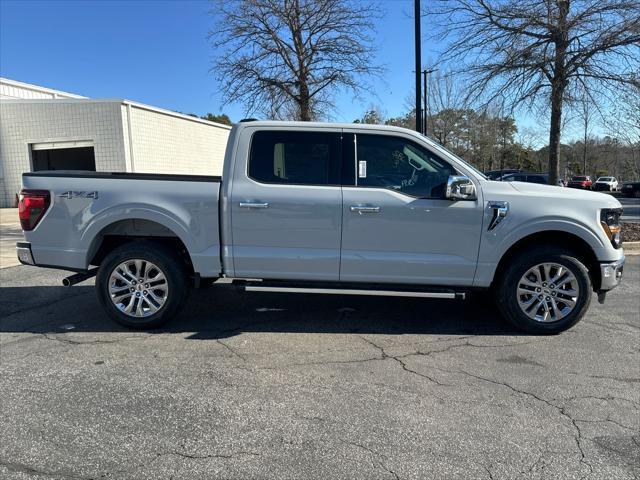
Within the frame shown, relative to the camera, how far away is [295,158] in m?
4.96

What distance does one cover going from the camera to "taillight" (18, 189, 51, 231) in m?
4.93

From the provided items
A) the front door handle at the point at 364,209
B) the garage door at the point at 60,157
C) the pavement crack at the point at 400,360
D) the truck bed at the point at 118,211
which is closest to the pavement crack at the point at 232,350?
the truck bed at the point at 118,211

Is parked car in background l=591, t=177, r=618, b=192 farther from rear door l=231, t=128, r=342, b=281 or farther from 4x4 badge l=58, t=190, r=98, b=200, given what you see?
4x4 badge l=58, t=190, r=98, b=200

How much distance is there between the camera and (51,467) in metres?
2.75

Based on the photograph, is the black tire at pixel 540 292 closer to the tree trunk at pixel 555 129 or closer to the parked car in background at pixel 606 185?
the tree trunk at pixel 555 129

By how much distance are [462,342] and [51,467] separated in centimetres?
358

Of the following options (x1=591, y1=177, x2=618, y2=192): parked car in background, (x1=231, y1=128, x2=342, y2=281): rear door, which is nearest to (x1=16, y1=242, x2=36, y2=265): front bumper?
(x1=231, y1=128, x2=342, y2=281): rear door

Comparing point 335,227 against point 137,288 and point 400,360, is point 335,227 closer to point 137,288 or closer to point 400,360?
point 400,360

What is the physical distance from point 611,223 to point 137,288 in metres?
4.86

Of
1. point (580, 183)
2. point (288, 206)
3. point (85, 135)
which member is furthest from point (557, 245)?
point (580, 183)

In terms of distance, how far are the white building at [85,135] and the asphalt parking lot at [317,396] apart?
632 inches

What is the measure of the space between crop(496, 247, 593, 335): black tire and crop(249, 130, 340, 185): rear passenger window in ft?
6.54

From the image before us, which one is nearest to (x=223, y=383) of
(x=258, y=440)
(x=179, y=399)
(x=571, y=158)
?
(x=179, y=399)

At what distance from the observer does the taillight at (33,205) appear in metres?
4.93
